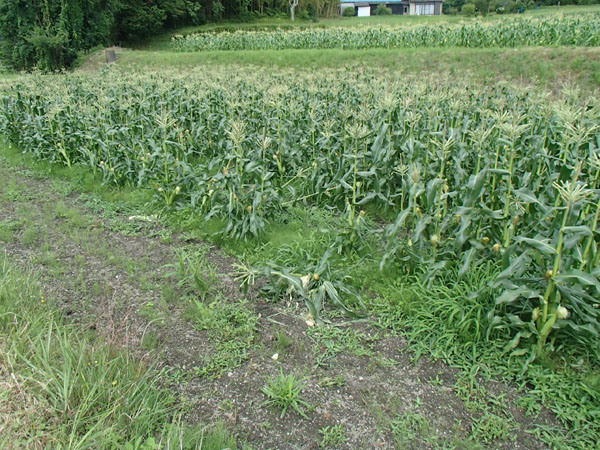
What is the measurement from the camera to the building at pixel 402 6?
77125 millimetres

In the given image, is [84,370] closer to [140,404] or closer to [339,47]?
[140,404]

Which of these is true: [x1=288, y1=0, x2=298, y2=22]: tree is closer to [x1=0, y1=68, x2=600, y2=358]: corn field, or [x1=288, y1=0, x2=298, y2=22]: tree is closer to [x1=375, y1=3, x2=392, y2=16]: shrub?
[x1=375, y1=3, x2=392, y2=16]: shrub

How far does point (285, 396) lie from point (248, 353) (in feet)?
2.04

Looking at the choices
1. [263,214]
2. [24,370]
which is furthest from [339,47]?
[24,370]

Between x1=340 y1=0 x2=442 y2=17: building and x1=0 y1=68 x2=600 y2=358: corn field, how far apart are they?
2924 inches

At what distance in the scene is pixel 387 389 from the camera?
318cm

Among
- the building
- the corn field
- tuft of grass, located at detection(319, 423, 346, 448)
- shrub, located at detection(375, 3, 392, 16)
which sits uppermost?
the building

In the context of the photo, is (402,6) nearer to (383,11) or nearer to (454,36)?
(383,11)

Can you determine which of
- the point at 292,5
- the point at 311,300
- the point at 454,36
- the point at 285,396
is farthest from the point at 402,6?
the point at 285,396

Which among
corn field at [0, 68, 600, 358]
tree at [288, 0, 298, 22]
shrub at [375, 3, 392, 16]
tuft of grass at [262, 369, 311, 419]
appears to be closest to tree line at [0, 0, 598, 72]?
corn field at [0, 68, 600, 358]

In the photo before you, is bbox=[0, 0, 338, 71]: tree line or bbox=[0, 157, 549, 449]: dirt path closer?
bbox=[0, 157, 549, 449]: dirt path

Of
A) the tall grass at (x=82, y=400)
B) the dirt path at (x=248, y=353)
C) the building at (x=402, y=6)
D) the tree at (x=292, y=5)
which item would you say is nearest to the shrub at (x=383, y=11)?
the building at (x=402, y=6)

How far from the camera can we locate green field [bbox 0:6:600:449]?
112 inches

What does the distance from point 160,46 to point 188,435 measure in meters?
38.1
